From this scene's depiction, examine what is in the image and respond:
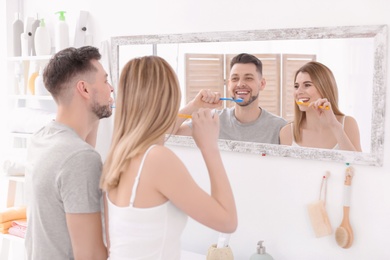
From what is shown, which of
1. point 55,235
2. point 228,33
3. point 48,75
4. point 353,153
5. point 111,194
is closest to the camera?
point 111,194

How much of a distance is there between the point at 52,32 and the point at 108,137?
75 cm

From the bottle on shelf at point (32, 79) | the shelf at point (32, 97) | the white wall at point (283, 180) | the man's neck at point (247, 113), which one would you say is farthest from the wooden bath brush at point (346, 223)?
the bottle on shelf at point (32, 79)

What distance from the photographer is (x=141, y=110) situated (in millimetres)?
1396

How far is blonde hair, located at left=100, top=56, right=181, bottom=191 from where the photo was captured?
136cm

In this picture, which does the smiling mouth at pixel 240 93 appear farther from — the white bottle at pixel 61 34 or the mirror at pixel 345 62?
the white bottle at pixel 61 34

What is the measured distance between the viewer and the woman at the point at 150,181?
1323 mm

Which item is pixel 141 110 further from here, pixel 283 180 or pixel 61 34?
pixel 61 34

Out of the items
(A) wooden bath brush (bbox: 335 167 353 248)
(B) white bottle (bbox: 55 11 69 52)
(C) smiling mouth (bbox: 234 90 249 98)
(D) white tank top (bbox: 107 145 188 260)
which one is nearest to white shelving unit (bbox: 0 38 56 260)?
(B) white bottle (bbox: 55 11 69 52)

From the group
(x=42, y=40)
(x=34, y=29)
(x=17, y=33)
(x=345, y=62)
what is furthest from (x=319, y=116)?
(x=17, y=33)

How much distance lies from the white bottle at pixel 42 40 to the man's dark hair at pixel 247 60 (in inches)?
46.9

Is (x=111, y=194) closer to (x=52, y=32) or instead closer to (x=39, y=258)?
(x=39, y=258)

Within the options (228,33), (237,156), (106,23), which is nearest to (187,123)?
(237,156)

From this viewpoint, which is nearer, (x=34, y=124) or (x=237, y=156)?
(x=237, y=156)

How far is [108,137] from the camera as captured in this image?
271cm
